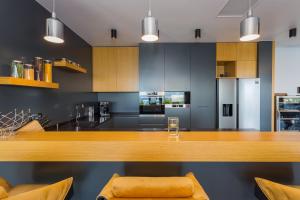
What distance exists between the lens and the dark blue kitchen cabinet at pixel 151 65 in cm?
407

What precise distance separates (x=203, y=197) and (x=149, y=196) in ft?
0.83

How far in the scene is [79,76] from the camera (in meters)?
3.66

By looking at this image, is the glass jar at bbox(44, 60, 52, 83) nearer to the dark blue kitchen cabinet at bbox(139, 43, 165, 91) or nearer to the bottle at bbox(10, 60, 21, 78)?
the bottle at bbox(10, 60, 21, 78)

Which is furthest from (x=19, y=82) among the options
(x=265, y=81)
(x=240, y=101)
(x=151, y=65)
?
(x=265, y=81)

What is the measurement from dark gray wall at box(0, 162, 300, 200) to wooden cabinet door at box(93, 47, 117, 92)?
2969 millimetres

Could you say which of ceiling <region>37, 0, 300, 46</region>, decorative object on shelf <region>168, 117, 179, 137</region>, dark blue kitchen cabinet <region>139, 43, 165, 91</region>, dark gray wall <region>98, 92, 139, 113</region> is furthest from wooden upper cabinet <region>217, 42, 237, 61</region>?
decorative object on shelf <region>168, 117, 179, 137</region>

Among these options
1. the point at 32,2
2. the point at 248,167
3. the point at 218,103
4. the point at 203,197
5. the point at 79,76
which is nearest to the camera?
the point at 203,197

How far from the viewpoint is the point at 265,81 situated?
158 inches

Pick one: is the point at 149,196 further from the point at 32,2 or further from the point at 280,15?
the point at 280,15

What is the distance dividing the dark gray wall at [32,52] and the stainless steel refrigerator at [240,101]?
2.84m

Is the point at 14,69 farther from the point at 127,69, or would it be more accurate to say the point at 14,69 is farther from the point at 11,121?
the point at 127,69

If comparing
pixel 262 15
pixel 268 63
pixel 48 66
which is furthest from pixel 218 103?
pixel 48 66

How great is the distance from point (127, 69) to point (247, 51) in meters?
2.55

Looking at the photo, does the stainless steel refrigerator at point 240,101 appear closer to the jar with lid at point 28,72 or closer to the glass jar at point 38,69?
the glass jar at point 38,69
